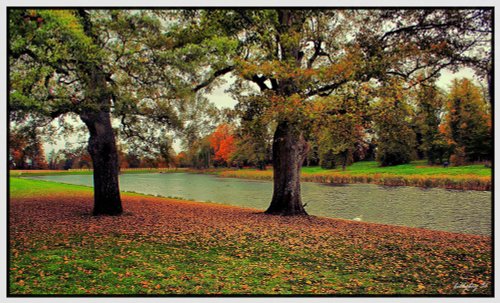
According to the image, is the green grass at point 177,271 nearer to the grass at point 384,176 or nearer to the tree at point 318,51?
the tree at point 318,51

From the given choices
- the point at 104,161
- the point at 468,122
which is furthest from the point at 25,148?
the point at 468,122

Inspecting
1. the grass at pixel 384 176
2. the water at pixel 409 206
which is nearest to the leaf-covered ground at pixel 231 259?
the water at pixel 409 206

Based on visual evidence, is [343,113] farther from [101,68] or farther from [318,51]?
[101,68]

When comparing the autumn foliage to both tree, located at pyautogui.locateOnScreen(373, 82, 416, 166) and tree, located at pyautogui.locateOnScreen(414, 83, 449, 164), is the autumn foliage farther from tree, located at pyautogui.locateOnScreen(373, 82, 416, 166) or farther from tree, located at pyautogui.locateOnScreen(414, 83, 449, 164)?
tree, located at pyautogui.locateOnScreen(414, 83, 449, 164)

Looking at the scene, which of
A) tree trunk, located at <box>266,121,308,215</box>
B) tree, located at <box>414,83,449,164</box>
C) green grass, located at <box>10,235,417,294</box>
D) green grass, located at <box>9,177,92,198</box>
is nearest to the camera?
green grass, located at <box>10,235,417,294</box>

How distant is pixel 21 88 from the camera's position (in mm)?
7383

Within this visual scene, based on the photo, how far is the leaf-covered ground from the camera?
532cm

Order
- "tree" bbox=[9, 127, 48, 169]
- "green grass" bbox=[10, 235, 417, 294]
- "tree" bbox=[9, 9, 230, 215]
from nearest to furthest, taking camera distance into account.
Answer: "green grass" bbox=[10, 235, 417, 294] → "tree" bbox=[9, 9, 230, 215] → "tree" bbox=[9, 127, 48, 169]

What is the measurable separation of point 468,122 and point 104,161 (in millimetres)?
9080

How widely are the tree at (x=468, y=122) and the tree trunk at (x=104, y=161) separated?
861cm

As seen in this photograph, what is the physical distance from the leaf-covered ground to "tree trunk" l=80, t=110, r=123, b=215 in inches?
38.2

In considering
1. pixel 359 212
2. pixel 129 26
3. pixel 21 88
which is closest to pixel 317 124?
pixel 129 26

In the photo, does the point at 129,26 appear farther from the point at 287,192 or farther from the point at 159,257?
the point at 287,192

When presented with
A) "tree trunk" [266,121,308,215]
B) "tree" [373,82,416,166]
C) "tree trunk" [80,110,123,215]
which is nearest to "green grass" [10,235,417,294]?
"tree trunk" [80,110,123,215]
